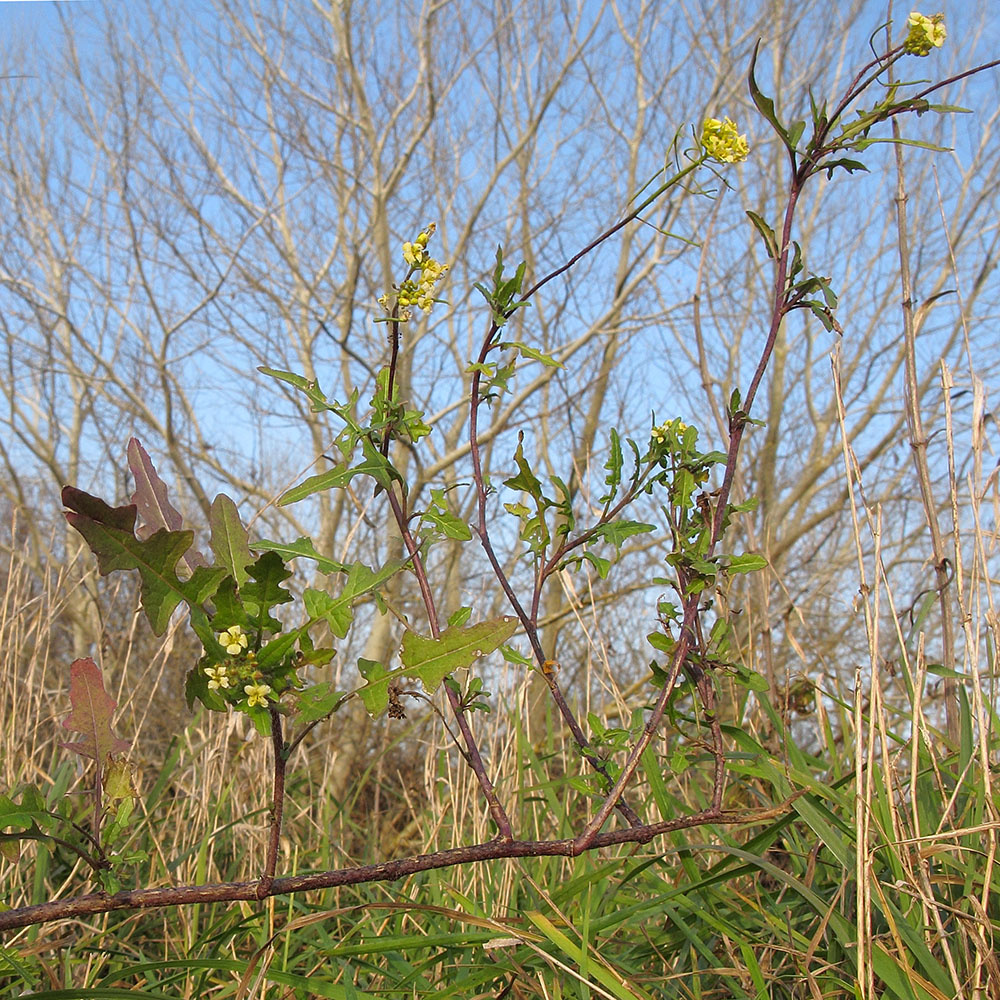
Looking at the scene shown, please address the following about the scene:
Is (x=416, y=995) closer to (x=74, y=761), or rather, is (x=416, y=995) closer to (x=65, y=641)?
(x=74, y=761)

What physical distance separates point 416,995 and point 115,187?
733 cm

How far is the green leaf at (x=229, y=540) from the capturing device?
767 mm

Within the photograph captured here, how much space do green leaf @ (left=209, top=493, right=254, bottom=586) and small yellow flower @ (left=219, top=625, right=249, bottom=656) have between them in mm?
115

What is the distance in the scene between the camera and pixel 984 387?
1291 millimetres

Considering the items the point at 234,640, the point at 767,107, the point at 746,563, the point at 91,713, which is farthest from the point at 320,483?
the point at 767,107

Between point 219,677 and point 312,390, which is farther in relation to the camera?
point 312,390

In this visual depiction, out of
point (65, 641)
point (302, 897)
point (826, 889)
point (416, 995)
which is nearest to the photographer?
Result: point (416, 995)

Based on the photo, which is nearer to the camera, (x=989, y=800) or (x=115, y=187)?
(x=989, y=800)

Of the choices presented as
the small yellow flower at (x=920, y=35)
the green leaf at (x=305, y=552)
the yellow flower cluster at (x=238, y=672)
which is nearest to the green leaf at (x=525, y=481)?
the green leaf at (x=305, y=552)

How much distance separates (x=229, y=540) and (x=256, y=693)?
165 mm

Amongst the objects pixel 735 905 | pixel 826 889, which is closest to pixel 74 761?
pixel 735 905

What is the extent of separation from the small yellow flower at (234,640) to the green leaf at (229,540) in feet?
0.38

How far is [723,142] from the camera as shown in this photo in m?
0.90

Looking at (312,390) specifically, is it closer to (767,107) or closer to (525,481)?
(525,481)
